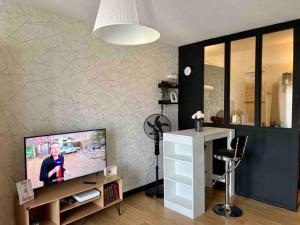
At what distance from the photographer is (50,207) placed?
7.66 feet

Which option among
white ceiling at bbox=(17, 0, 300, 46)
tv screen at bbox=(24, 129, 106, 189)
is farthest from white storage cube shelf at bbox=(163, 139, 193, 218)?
white ceiling at bbox=(17, 0, 300, 46)

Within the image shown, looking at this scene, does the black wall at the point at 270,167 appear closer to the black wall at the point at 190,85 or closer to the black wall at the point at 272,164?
the black wall at the point at 272,164

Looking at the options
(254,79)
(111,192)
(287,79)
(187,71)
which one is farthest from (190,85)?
(111,192)

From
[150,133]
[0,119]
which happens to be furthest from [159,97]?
[0,119]

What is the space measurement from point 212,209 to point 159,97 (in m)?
1.92

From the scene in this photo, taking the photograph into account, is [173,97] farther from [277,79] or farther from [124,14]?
[124,14]

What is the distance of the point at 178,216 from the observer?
2.83 m

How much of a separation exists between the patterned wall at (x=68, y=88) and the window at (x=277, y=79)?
1.64 meters

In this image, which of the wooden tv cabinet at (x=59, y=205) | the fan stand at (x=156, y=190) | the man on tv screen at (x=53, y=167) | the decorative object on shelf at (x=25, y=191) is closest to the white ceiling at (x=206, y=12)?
the man on tv screen at (x=53, y=167)

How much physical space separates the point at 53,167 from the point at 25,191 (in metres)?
0.34

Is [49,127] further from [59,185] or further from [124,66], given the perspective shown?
[124,66]

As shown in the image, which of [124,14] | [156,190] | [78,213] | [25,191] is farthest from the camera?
[156,190]

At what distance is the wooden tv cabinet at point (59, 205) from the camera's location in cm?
214

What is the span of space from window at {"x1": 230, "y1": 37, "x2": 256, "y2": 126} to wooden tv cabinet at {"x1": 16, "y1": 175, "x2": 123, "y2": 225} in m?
2.12
